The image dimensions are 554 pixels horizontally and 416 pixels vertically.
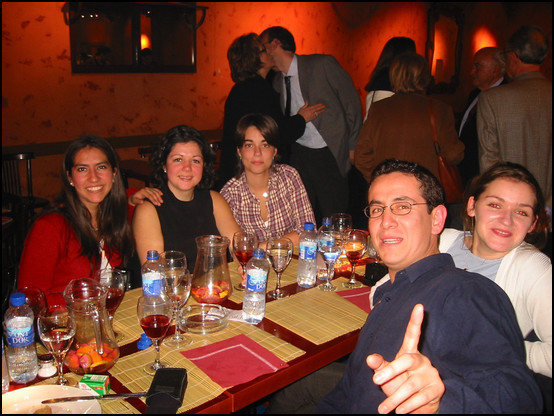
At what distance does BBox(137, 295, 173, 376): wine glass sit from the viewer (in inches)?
54.5

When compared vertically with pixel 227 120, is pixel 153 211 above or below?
below

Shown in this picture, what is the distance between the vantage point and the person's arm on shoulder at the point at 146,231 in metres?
2.31

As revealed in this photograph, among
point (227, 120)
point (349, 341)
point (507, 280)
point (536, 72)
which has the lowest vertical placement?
point (349, 341)

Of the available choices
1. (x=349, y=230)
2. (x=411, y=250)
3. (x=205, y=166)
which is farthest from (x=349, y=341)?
(x=205, y=166)

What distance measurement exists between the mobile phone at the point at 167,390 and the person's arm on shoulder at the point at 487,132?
2555mm

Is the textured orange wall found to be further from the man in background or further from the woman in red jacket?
the man in background

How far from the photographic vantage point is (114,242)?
2.26 meters

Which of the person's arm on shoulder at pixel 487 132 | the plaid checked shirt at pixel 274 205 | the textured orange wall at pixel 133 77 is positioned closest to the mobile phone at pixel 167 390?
the plaid checked shirt at pixel 274 205

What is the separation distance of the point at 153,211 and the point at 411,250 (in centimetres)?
130

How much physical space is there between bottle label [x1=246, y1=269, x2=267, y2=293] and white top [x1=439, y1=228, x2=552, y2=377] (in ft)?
2.50

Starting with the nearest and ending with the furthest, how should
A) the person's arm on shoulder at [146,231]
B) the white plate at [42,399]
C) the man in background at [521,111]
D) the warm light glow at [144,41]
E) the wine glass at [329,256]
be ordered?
the white plate at [42,399] → the wine glass at [329,256] → the person's arm on shoulder at [146,231] → the man in background at [521,111] → the warm light glow at [144,41]

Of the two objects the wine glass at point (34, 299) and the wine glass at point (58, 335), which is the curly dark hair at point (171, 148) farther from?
the wine glass at point (58, 335)

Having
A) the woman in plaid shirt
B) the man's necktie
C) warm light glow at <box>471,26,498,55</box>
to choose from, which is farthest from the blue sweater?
warm light glow at <box>471,26,498,55</box>

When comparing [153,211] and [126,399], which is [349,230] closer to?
[153,211]
